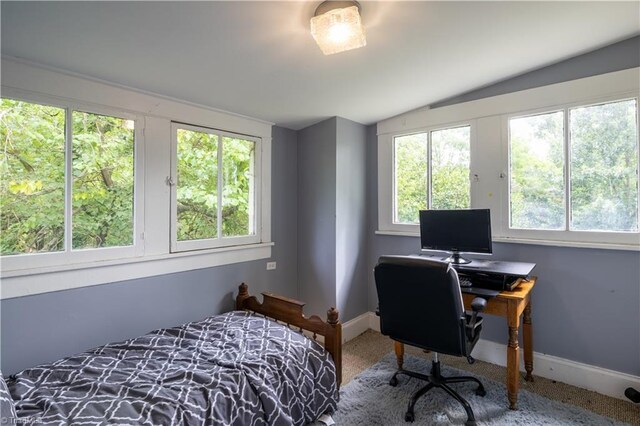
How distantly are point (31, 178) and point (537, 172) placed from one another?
3.36 meters

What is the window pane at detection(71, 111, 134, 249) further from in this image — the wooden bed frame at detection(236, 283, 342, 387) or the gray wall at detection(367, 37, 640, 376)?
the gray wall at detection(367, 37, 640, 376)

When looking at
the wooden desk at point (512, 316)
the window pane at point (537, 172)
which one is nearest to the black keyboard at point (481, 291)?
the wooden desk at point (512, 316)

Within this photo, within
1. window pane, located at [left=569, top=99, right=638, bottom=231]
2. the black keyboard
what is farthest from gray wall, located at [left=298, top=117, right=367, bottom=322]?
window pane, located at [left=569, top=99, right=638, bottom=231]

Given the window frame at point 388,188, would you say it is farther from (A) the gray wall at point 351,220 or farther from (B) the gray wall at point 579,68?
(B) the gray wall at point 579,68

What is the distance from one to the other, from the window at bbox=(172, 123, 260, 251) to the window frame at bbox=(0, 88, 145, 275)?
0.76ft

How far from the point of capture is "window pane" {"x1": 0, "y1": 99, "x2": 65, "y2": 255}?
1.67 metres

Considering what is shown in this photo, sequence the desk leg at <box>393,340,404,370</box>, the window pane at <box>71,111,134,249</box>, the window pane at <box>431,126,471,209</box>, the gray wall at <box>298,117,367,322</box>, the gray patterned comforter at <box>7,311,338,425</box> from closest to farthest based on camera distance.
→ the gray patterned comforter at <box>7,311,338,425</box> < the window pane at <box>71,111,134,249</box> < the desk leg at <box>393,340,404,370</box> < the window pane at <box>431,126,471,209</box> < the gray wall at <box>298,117,367,322</box>

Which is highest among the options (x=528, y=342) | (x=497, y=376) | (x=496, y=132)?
(x=496, y=132)

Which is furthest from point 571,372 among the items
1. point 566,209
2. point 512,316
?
point 566,209

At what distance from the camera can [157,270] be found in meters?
2.19

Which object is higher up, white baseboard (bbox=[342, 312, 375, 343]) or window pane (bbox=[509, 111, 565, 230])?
window pane (bbox=[509, 111, 565, 230])

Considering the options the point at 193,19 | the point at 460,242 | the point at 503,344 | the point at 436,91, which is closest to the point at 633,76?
the point at 436,91

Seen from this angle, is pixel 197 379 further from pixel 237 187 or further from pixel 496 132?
pixel 496 132

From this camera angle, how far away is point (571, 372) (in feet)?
7.54
